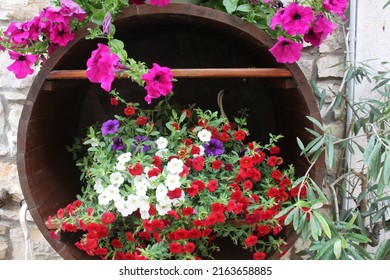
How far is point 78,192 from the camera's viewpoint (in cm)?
159

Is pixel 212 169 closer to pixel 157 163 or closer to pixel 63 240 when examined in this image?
pixel 157 163

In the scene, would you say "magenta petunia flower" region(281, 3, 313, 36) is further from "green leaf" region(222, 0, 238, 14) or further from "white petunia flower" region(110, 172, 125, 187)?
"white petunia flower" region(110, 172, 125, 187)

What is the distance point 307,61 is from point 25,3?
4.05ft

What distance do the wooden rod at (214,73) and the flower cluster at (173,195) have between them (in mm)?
236

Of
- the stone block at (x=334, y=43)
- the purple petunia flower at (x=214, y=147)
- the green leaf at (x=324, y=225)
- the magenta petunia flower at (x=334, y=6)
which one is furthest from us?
the stone block at (x=334, y=43)

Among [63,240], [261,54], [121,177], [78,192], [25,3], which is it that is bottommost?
[63,240]

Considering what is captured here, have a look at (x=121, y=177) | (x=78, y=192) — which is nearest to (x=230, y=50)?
(x=121, y=177)

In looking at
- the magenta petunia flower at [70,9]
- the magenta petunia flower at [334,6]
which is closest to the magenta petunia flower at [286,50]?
the magenta petunia flower at [334,6]

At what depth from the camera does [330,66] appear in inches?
67.4

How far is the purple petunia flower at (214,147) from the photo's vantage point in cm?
137

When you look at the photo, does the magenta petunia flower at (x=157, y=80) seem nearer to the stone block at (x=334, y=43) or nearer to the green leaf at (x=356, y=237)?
the green leaf at (x=356, y=237)

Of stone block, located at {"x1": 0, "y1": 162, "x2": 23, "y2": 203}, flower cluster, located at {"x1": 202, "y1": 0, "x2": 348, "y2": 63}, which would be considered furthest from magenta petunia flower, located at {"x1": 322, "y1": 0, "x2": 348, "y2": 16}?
stone block, located at {"x1": 0, "y1": 162, "x2": 23, "y2": 203}

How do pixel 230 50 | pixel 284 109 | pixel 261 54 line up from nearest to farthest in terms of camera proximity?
pixel 261 54
pixel 284 109
pixel 230 50

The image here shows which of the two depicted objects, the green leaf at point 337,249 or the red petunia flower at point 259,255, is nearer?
the green leaf at point 337,249
